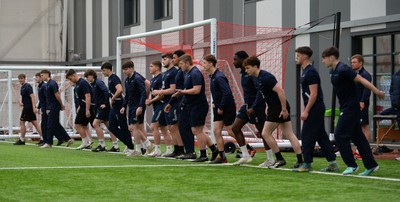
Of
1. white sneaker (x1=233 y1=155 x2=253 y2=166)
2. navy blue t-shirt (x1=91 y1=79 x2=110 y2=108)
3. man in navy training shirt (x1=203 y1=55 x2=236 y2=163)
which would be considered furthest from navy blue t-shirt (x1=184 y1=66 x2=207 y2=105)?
navy blue t-shirt (x1=91 y1=79 x2=110 y2=108)

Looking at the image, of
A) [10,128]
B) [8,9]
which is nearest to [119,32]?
[8,9]

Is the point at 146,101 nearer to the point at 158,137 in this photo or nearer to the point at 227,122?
the point at 158,137

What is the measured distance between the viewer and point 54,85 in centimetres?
2105

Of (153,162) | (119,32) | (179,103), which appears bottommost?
(153,162)

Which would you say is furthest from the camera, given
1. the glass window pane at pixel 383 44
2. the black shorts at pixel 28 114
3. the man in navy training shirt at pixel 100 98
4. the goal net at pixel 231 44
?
the black shorts at pixel 28 114

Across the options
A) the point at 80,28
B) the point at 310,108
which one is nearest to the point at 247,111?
the point at 310,108

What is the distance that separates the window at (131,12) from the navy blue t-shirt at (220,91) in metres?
18.8

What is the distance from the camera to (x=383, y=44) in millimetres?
20609

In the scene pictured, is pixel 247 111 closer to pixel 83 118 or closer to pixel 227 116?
pixel 227 116

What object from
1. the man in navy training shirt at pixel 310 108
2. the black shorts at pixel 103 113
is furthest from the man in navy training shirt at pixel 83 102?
the man in navy training shirt at pixel 310 108

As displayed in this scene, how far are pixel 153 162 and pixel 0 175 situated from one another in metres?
3.55

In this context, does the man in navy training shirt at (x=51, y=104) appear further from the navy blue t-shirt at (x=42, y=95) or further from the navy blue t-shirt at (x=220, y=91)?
the navy blue t-shirt at (x=220, y=91)

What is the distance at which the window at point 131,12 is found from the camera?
32812 millimetres

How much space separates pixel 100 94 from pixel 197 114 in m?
4.56
